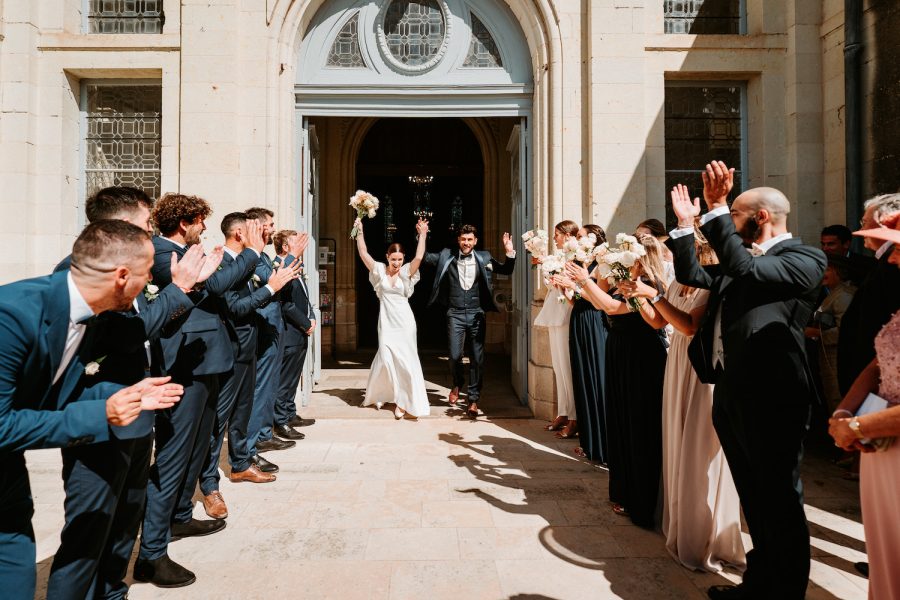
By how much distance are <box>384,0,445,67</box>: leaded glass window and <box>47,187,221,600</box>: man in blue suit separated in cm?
503

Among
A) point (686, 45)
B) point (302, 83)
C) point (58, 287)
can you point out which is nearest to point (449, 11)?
point (302, 83)

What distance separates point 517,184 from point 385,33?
256 cm

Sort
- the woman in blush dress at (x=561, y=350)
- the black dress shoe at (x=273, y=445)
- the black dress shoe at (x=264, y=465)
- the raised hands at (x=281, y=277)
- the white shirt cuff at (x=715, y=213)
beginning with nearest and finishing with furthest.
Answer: the white shirt cuff at (x=715, y=213)
the raised hands at (x=281, y=277)
the black dress shoe at (x=264, y=465)
the black dress shoe at (x=273, y=445)
the woman in blush dress at (x=561, y=350)

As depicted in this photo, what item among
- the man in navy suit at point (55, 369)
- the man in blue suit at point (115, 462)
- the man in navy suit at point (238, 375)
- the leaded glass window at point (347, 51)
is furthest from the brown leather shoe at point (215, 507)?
the leaded glass window at point (347, 51)

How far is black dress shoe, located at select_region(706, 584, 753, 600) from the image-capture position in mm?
2893

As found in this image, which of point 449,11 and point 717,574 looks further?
point 449,11

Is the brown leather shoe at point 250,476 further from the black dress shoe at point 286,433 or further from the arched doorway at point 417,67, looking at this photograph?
the arched doorway at point 417,67

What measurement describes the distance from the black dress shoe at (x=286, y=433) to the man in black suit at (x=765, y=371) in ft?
14.2

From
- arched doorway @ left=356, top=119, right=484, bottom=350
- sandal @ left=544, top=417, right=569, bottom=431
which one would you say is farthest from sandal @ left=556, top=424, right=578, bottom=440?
arched doorway @ left=356, top=119, right=484, bottom=350

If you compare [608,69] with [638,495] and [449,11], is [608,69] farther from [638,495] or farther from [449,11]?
[638,495]

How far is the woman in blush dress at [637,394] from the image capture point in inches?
156

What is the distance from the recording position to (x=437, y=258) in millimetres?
7750

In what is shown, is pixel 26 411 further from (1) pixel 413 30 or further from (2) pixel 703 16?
(2) pixel 703 16

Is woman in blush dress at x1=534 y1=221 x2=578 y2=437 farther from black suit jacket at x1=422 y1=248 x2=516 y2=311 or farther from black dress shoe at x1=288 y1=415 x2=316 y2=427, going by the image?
black dress shoe at x1=288 y1=415 x2=316 y2=427
